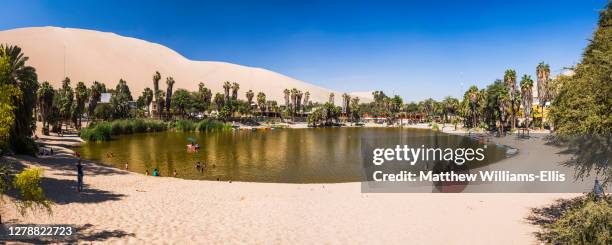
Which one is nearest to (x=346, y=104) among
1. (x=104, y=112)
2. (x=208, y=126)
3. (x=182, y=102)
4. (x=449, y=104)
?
(x=449, y=104)

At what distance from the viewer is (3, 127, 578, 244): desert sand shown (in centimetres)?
1504

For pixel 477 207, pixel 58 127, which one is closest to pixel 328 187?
pixel 477 207

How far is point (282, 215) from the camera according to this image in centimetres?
1897

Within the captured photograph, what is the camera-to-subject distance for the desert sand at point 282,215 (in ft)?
49.3

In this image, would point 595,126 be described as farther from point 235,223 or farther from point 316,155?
point 316,155

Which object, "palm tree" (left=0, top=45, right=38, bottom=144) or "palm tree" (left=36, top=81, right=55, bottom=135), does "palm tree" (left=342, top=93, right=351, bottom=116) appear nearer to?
"palm tree" (left=36, top=81, right=55, bottom=135)

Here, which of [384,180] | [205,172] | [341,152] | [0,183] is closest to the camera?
[0,183]

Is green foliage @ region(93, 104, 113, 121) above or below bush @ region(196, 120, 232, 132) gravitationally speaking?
above

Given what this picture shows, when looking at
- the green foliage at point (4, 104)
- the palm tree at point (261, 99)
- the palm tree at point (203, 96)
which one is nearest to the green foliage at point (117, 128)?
the palm tree at point (203, 96)

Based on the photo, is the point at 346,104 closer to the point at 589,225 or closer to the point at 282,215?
the point at 282,215

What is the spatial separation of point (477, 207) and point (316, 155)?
112 feet

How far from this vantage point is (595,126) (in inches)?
530

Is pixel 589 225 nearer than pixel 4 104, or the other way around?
pixel 4 104

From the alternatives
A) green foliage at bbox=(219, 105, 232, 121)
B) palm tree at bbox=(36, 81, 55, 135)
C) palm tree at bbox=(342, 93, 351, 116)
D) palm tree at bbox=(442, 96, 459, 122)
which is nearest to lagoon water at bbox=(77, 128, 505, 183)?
palm tree at bbox=(36, 81, 55, 135)
